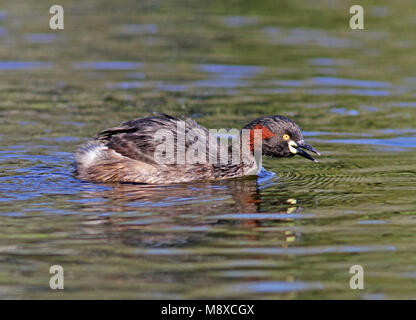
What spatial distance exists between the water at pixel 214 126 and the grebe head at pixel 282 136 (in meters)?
0.35

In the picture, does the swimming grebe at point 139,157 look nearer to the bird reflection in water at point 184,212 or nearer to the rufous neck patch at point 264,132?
the bird reflection in water at point 184,212

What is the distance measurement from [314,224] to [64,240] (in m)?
2.60

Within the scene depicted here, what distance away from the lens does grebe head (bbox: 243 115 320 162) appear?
10.6 m

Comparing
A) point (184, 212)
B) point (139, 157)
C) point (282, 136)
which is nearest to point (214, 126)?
point (282, 136)

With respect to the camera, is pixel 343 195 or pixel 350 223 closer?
pixel 350 223

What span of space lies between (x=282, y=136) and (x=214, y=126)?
7.65 feet

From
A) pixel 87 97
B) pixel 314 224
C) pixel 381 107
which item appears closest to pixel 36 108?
pixel 87 97

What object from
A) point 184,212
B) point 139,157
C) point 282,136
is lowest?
point 184,212

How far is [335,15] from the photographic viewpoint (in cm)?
2116

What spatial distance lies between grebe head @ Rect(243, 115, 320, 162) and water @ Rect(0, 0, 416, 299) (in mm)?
348

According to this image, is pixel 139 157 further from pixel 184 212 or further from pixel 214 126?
pixel 214 126

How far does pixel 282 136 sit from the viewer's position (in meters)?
10.6

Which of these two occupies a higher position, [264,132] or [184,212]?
[264,132]
